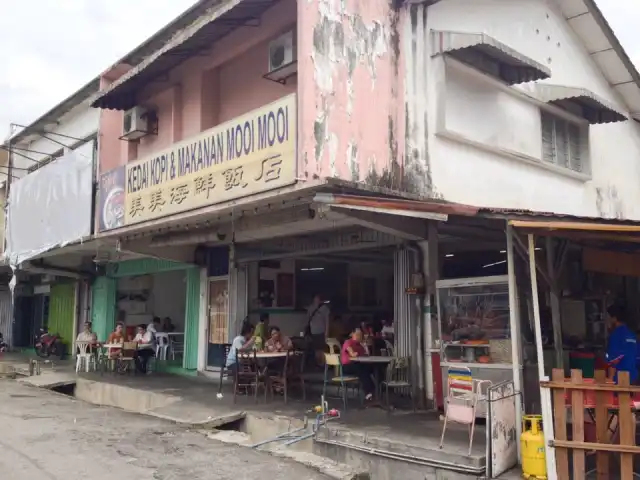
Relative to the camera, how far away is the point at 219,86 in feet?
38.1

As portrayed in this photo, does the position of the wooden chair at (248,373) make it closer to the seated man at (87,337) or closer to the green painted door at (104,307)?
A: the seated man at (87,337)

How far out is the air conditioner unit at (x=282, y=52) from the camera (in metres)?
9.36

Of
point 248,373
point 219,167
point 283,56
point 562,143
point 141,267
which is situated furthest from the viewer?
point 141,267

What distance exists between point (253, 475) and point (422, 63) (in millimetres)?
6468

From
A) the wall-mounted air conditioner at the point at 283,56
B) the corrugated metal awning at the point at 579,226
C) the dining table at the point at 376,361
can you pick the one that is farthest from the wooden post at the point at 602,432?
the wall-mounted air conditioner at the point at 283,56

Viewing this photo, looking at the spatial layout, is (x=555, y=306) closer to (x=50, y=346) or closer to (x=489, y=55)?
(x=489, y=55)

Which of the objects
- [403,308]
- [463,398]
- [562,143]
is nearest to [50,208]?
[403,308]

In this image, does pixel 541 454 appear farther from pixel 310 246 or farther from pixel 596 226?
pixel 310 246

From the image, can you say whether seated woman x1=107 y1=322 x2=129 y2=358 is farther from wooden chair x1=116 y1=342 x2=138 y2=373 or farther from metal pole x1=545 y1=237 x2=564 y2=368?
metal pole x1=545 y1=237 x2=564 y2=368

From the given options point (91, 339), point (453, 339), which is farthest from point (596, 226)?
point (91, 339)

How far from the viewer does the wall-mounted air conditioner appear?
9367 mm

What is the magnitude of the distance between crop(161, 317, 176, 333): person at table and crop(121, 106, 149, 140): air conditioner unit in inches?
255

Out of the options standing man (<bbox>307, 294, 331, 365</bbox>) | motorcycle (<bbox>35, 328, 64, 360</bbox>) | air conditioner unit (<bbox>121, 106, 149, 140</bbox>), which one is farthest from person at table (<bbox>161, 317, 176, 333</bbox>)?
air conditioner unit (<bbox>121, 106, 149, 140</bbox>)

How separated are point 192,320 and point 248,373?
4.45 metres
